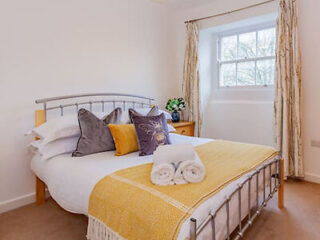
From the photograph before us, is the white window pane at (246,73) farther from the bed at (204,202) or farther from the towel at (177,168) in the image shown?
the towel at (177,168)

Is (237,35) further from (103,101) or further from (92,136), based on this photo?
(92,136)

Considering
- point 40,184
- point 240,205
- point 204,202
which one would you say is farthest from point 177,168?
point 40,184

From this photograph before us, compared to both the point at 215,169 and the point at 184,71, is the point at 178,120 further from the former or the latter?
the point at 215,169

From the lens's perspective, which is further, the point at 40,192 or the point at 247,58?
the point at 247,58

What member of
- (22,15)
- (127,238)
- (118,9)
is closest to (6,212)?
(127,238)

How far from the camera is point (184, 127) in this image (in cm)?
355

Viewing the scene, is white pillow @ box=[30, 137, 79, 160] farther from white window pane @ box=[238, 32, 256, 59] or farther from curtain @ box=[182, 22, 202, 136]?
white window pane @ box=[238, 32, 256, 59]

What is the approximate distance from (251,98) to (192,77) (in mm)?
963

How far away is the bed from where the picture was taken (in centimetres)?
117

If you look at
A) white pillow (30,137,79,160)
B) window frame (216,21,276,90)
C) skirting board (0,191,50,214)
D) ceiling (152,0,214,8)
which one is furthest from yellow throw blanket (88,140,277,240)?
ceiling (152,0,214,8)

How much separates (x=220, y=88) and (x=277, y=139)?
4.36ft

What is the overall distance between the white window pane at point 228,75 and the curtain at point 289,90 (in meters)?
0.88

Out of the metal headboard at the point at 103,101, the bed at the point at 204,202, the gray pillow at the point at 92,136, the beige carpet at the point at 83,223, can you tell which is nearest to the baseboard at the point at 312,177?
the beige carpet at the point at 83,223

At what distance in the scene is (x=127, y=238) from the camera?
1.17 metres
